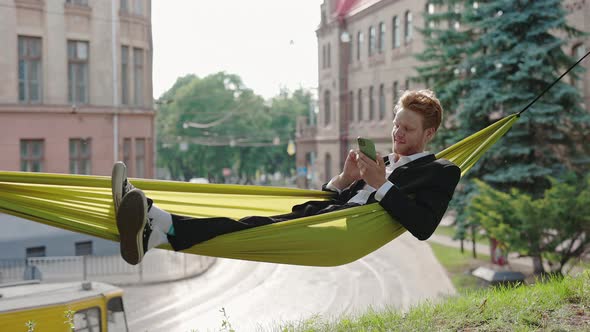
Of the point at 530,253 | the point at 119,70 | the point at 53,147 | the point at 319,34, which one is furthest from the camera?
the point at 319,34

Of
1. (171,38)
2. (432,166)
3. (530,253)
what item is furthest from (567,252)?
(171,38)

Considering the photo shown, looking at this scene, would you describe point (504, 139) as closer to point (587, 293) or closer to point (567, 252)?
point (567, 252)

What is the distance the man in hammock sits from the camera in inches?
98.7

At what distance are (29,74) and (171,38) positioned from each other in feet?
93.3

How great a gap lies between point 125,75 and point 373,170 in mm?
14736

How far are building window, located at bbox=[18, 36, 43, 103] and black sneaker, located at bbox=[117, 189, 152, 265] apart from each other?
1291 cm

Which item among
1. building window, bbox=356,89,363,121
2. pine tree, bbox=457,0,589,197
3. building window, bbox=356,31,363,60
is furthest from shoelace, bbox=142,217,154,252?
building window, bbox=356,31,363,60

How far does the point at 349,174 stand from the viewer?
3152 millimetres

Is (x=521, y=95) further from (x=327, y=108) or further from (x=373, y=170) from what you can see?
(x=327, y=108)

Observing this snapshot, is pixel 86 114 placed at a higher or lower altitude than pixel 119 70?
lower

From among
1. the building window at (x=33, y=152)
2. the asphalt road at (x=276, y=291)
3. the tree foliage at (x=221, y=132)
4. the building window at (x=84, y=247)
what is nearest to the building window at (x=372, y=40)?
the asphalt road at (x=276, y=291)

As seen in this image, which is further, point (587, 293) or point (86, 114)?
point (86, 114)

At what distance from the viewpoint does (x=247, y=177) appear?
36.9 metres

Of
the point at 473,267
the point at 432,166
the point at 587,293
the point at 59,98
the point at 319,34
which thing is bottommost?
the point at 473,267
